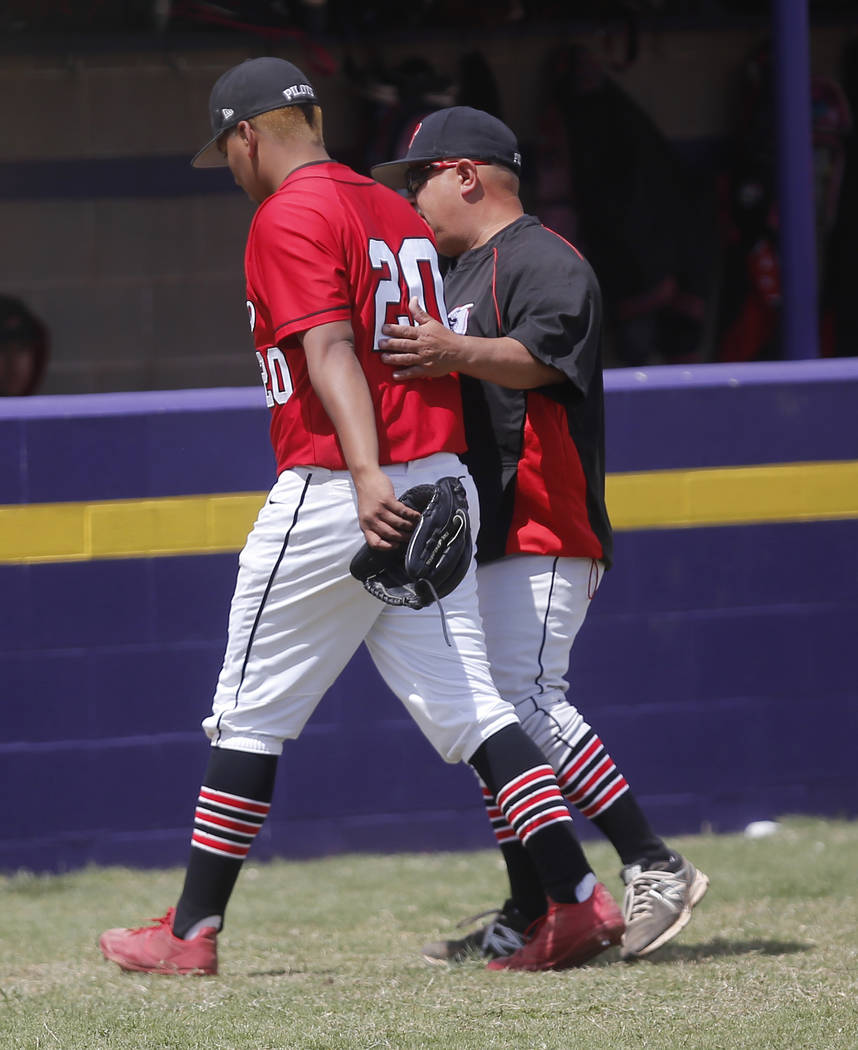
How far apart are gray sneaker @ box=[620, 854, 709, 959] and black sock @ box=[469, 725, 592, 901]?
0.18m

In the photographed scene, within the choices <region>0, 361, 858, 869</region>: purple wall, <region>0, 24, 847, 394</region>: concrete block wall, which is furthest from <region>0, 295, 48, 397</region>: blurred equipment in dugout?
<region>0, 361, 858, 869</region>: purple wall

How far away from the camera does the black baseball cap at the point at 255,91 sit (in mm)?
3254

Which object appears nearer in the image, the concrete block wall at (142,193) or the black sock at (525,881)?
the black sock at (525,881)

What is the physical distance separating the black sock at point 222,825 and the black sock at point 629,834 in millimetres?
757

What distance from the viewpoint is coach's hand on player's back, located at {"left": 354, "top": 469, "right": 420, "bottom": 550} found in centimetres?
303

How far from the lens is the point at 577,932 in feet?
10.7

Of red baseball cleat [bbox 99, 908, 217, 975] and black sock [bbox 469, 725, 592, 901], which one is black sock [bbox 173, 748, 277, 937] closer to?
red baseball cleat [bbox 99, 908, 217, 975]

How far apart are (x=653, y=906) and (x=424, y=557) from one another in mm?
952

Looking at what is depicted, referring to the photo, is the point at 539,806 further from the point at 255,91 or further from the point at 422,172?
the point at 255,91

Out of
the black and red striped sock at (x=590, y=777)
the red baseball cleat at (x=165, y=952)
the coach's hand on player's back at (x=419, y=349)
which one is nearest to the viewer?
the coach's hand on player's back at (x=419, y=349)

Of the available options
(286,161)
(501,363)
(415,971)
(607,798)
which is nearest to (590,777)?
(607,798)

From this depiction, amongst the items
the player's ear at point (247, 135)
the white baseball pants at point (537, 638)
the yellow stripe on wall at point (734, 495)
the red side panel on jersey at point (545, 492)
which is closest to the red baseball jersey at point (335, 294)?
the player's ear at point (247, 135)

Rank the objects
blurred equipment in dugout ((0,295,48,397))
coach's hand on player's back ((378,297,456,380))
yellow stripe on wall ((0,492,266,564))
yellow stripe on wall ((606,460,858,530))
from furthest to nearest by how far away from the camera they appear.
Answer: blurred equipment in dugout ((0,295,48,397))
yellow stripe on wall ((606,460,858,530))
yellow stripe on wall ((0,492,266,564))
coach's hand on player's back ((378,297,456,380))

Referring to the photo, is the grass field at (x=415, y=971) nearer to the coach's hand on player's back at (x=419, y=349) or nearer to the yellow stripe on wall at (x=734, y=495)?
the yellow stripe on wall at (x=734, y=495)
